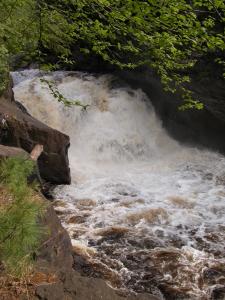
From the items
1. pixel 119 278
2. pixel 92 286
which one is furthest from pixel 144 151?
pixel 92 286

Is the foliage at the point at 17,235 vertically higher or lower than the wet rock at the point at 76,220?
higher

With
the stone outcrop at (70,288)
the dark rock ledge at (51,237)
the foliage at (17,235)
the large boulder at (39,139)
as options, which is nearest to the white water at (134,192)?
the large boulder at (39,139)

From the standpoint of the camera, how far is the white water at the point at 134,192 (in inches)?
312

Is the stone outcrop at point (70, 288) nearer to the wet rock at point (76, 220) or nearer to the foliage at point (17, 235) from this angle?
the foliage at point (17, 235)

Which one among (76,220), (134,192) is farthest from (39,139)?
(134,192)

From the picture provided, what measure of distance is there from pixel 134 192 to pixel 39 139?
10.0 feet

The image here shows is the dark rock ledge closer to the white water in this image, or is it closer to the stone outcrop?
the stone outcrop

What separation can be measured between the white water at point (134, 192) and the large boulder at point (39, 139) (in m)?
0.63

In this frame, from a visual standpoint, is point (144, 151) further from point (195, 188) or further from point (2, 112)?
point (2, 112)

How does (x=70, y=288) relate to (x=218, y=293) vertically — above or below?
above

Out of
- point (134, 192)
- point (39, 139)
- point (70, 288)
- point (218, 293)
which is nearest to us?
point (70, 288)

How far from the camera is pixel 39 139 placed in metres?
11.4

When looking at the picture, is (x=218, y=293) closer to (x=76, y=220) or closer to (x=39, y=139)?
(x=76, y=220)

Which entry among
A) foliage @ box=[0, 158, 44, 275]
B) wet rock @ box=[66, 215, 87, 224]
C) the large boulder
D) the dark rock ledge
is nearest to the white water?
wet rock @ box=[66, 215, 87, 224]
